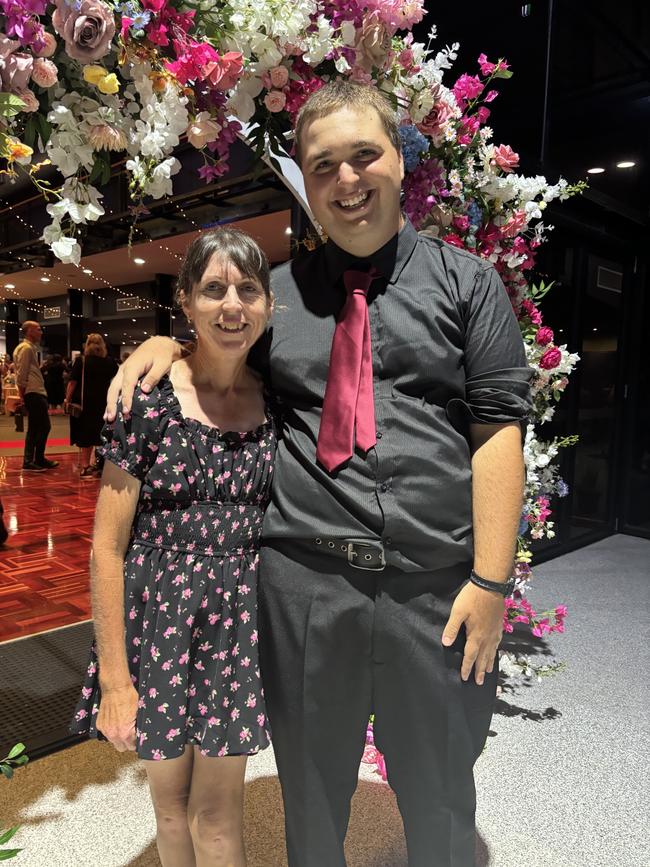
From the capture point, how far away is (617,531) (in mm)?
6094

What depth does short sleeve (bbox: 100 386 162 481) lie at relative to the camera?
1.35 metres

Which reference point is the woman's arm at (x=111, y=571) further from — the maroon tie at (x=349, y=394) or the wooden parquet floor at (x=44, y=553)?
the wooden parquet floor at (x=44, y=553)

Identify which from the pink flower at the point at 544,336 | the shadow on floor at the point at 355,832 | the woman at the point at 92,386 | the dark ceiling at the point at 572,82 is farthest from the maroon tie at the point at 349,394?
the woman at the point at 92,386

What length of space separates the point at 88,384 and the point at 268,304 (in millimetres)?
5993

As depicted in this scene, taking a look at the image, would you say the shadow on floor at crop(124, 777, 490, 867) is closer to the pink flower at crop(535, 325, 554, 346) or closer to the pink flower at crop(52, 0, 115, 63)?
the pink flower at crop(535, 325, 554, 346)

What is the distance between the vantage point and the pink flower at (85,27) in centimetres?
122

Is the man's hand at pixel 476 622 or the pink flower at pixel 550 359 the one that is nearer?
the man's hand at pixel 476 622

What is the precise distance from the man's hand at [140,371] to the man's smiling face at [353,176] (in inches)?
18.4

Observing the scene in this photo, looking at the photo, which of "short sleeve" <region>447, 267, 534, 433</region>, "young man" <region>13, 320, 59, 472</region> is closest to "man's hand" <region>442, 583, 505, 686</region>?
"short sleeve" <region>447, 267, 534, 433</region>

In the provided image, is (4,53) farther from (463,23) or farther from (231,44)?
(463,23)

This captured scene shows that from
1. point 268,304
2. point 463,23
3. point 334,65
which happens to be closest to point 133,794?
point 268,304

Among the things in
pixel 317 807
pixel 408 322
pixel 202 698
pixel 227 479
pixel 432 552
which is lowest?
pixel 317 807

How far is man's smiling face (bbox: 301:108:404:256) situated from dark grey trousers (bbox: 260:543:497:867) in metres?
0.70

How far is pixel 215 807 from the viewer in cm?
143
